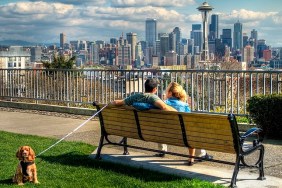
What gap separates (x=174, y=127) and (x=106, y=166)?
1274 mm

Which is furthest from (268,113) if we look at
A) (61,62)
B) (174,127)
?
(61,62)

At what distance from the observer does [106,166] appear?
7.84 m

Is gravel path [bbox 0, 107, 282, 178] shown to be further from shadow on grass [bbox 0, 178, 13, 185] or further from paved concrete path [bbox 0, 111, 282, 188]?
shadow on grass [bbox 0, 178, 13, 185]

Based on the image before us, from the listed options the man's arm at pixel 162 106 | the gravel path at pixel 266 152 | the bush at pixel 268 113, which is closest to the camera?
the man's arm at pixel 162 106

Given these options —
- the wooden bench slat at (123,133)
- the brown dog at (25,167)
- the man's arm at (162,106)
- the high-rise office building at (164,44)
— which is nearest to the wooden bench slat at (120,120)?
the wooden bench slat at (123,133)

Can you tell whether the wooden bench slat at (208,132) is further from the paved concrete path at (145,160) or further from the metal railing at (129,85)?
the metal railing at (129,85)

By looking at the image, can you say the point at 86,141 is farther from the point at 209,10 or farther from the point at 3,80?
the point at 209,10

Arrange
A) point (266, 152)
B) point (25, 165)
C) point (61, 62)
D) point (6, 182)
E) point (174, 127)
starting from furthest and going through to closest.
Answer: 1. point (61, 62)
2. point (266, 152)
3. point (174, 127)
4. point (6, 182)
5. point (25, 165)

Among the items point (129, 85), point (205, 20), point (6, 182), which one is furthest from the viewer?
point (205, 20)

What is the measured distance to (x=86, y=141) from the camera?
10438 mm

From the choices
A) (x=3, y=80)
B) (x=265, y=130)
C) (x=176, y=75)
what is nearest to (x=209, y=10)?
(x=3, y=80)

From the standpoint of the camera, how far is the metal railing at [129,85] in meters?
11.9

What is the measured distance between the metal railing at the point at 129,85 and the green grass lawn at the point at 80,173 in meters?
4.10

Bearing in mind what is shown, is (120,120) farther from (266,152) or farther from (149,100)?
(266,152)
